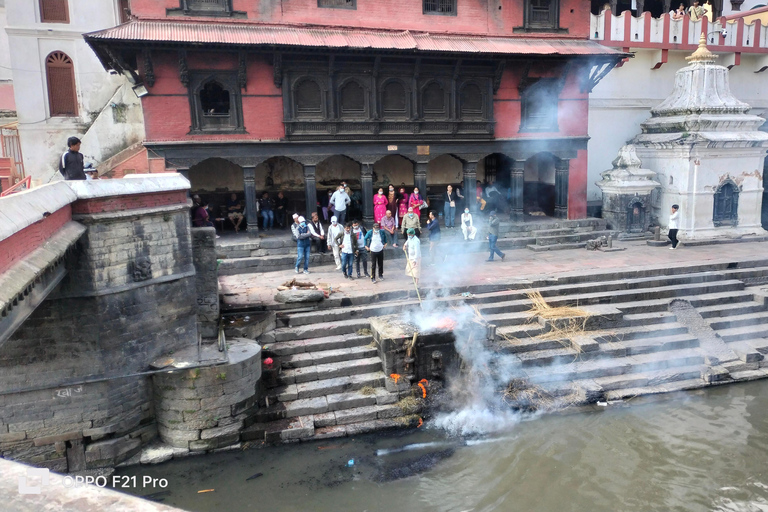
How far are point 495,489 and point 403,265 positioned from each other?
8033mm

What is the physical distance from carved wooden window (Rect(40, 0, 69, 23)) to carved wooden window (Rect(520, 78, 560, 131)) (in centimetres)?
1556

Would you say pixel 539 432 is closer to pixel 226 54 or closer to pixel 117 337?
pixel 117 337

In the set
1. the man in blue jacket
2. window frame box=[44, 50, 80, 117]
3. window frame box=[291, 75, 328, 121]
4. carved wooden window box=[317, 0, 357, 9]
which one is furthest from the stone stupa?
window frame box=[44, 50, 80, 117]

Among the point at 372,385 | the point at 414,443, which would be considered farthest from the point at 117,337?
the point at 414,443

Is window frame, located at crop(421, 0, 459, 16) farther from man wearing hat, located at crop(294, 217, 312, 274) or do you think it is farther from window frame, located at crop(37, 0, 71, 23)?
window frame, located at crop(37, 0, 71, 23)

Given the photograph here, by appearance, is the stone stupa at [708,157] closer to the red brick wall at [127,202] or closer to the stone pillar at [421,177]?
the stone pillar at [421,177]

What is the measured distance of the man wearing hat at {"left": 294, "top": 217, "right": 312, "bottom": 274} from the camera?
528 inches

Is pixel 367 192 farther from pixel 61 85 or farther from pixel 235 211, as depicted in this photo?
pixel 61 85

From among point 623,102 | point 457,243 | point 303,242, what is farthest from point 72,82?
point 623,102

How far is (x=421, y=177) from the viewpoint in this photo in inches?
674

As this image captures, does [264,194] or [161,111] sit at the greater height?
[161,111]

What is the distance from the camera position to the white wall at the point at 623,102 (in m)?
20.1

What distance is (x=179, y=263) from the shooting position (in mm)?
9508

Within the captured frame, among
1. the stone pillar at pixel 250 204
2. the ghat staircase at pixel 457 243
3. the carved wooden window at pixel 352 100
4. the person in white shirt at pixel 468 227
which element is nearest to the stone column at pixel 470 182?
the ghat staircase at pixel 457 243
